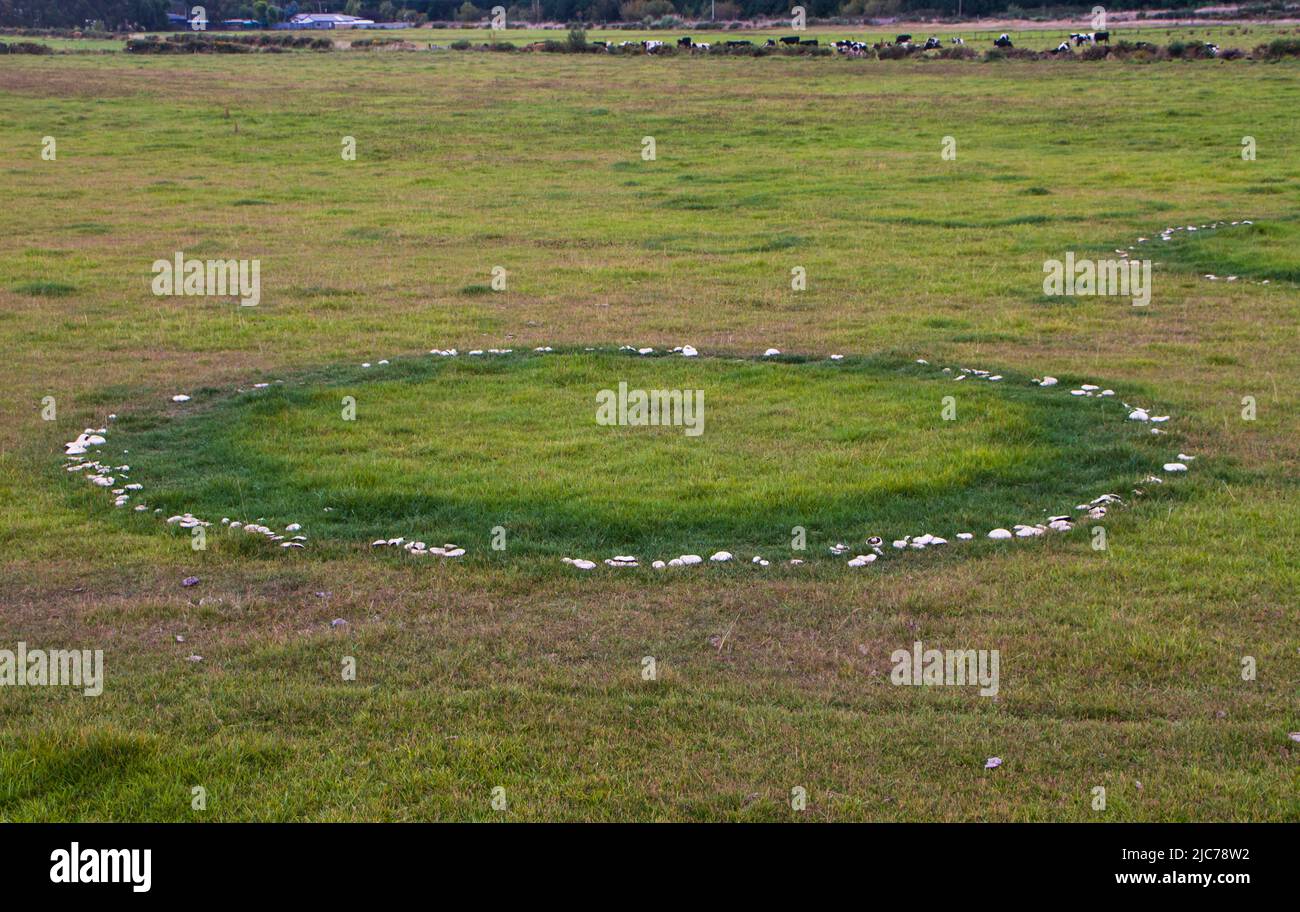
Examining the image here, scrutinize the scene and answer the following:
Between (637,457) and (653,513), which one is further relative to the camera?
(637,457)

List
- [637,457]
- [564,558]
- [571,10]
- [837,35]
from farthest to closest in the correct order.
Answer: [571,10]
[837,35]
[637,457]
[564,558]

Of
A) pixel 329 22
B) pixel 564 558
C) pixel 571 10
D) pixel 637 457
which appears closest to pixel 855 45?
pixel 571 10

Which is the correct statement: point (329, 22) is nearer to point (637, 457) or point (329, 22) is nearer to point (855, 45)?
point (855, 45)

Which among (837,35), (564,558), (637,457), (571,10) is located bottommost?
(564,558)

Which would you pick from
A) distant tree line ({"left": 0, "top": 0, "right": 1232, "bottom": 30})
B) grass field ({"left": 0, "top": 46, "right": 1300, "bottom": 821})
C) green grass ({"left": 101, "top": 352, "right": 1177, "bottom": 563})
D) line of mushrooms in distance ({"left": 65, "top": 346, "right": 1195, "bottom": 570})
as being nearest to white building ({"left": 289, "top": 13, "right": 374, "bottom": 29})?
distant tree line ({"left": 0, "top": 0, "right": 1232, "bottom": 30})

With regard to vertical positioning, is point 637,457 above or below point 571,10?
below

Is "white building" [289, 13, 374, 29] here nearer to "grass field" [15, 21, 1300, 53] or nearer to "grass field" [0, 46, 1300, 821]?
"grass field" [15, 21, 1300, 53]

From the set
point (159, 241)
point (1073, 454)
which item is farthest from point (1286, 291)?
Answer: point (159, 241)

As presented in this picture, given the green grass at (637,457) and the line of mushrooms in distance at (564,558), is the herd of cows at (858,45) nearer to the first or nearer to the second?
→ the green grass at (637,457)
